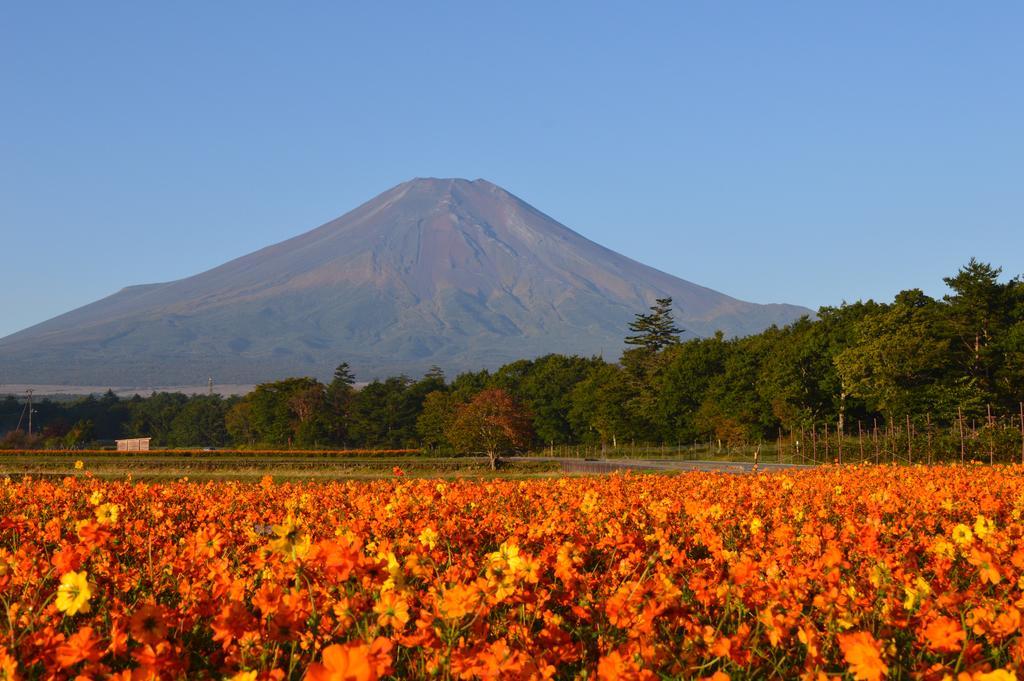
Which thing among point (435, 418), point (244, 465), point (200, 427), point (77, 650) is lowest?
point (244, 465)

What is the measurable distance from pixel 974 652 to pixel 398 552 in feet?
10.8

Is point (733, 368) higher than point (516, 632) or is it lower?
higher

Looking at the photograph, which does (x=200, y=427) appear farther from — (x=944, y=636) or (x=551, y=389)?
(x=944, y=636)

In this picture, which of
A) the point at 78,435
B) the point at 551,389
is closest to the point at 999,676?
the point at 551,389

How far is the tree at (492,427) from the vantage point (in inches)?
2438

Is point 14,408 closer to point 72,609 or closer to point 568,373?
point 568,373

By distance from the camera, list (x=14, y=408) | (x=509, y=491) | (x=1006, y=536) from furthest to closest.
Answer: (x=14, y=408) → (x=509, y=491) → (x=1006, y=536)

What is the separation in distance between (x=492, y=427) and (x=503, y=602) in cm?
5720

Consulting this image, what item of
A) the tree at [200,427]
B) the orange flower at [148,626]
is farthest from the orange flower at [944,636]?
the tree at [200,427]

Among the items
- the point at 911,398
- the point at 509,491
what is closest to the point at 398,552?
the point at 509,491

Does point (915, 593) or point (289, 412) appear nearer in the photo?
point (915, 593)

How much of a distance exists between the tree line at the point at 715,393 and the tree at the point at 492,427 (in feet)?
0.41

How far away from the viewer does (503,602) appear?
5320mm

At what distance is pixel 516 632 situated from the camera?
4602 mm
